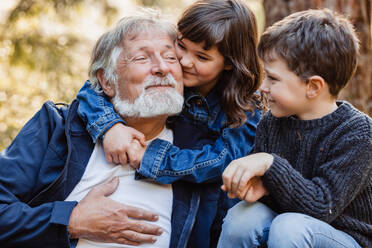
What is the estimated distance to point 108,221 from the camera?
7.03ft

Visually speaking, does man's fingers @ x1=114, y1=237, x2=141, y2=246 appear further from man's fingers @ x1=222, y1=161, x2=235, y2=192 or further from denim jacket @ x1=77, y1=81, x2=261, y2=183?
man's fingers @ x1=222, y1=161, x2=235, y2=192

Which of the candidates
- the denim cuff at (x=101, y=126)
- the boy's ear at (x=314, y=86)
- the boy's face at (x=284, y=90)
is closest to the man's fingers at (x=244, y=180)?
the boy's face at (x=284, y=90)

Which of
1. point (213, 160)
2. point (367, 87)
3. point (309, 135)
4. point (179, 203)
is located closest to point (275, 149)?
point (309, 135)

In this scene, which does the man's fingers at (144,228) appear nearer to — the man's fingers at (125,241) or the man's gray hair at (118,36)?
the man's fingers at (125,241)

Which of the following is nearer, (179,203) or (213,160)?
(213,160)

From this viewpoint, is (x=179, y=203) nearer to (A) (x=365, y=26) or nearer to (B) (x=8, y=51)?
(A) (x=365, y=26)

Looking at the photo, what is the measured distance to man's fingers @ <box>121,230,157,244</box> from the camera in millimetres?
2182

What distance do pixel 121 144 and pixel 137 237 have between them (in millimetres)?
493

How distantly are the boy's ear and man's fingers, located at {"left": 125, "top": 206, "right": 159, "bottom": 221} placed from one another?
1045 millimetres

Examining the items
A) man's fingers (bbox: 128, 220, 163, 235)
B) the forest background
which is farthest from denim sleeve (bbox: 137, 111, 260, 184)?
the forest background

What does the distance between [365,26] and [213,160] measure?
1821 millimetres

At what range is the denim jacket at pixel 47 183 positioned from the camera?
2.10m

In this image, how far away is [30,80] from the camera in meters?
4.55

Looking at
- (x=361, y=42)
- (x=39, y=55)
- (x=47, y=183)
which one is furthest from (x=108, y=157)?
(x=39, y=55)
